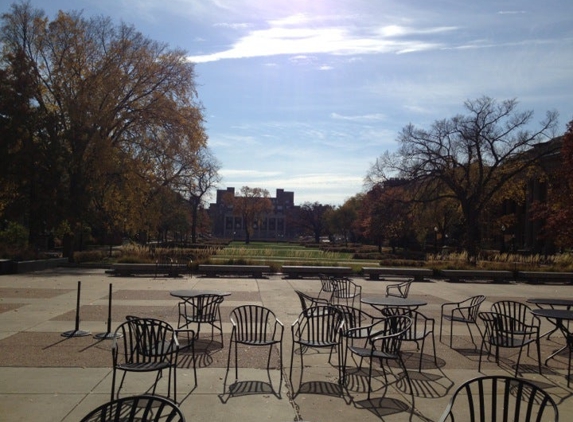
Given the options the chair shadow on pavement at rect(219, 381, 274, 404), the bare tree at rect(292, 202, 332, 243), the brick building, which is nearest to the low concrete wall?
the chair shadow on pavement at rect(219, 381, 274, 404)

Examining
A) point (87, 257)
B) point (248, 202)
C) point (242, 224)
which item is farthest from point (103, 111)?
point (242, 224)

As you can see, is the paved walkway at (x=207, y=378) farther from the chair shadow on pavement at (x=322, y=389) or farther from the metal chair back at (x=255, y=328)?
the metal chair back at (x=255, y=328)

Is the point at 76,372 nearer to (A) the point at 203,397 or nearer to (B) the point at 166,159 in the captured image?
(A) the point at 203,397

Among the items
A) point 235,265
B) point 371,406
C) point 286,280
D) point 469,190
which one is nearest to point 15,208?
point 235,265

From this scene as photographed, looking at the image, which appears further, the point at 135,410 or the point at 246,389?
the point at 246,389

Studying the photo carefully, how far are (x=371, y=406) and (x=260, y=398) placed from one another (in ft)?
4.21

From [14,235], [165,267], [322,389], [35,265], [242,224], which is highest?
[242,224]

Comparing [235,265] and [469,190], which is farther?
[469,190]

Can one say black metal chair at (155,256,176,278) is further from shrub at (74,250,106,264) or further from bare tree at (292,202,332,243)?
bare tree at (292,202,332,243)

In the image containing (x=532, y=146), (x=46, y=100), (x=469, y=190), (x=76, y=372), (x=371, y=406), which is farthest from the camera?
(x=469, y=190)

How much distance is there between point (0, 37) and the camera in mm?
31250

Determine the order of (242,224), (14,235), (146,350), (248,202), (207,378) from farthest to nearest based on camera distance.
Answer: (242,224) → (248,202) → (14,235) → (207,378) → (146,350)

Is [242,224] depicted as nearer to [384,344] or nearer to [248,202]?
[248,202]

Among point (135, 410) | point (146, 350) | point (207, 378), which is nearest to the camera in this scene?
point (135, 410)
